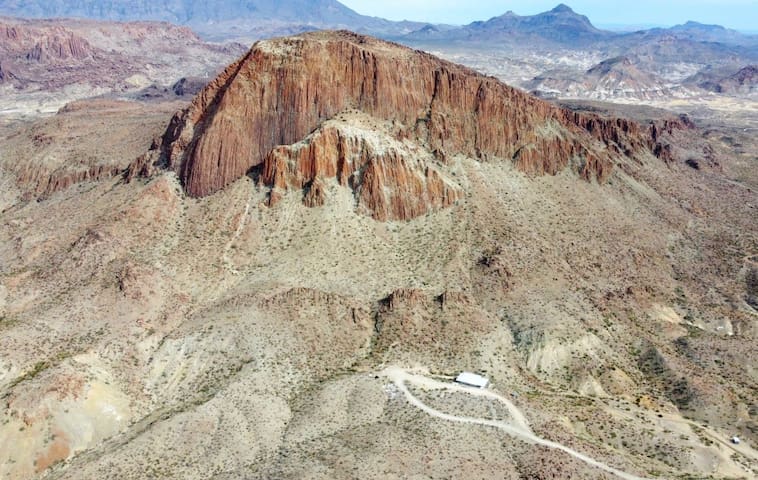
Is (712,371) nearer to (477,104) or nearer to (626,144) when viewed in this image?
(477,104)

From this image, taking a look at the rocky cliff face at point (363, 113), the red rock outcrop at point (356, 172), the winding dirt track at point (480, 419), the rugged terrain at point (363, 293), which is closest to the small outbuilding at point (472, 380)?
the winding dirt track at point (480, 419)

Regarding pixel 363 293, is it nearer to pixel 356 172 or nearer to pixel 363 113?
pixel 356 172

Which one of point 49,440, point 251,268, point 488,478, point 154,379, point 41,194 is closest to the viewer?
point 488,478

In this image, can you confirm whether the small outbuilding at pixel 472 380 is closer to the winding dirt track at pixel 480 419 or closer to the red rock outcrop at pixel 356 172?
the winding dirt track at pixel 480 419

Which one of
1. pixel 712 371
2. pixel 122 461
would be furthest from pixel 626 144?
pixel 122 461

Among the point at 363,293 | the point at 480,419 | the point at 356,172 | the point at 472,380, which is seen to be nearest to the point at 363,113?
the point at 356,172

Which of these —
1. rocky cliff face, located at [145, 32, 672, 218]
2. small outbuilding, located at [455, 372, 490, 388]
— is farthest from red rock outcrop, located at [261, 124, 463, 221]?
small outbuilding, located at [455, 372, 490, 388]

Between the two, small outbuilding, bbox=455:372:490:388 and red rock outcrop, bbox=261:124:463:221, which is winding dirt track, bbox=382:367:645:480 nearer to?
small outbuilding, bbox=455:372:490:388
